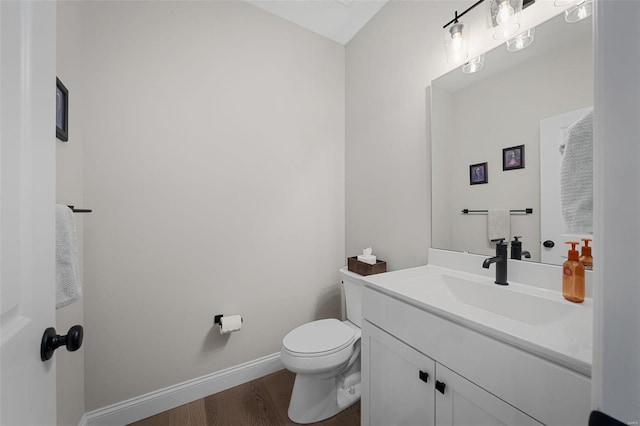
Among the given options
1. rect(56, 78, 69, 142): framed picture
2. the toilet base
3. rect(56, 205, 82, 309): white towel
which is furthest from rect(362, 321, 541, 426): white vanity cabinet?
rect(56, 78, 69, 142): framed picture

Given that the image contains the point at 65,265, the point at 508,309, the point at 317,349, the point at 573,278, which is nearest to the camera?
the point at 65,265

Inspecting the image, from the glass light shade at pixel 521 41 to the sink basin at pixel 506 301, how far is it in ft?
3.32

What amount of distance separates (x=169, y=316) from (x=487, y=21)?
88.9 inches

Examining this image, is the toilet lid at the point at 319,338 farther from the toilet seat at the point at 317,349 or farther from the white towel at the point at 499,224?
the white towel at the point at 499,224

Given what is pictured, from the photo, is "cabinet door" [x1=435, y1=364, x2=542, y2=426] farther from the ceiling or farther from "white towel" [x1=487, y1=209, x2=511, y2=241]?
Result: the ceiling

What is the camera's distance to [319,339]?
1.42 meters

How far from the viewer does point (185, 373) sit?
1.52 metres

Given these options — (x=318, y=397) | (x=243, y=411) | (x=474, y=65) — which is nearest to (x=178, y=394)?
(x=243, y=411)

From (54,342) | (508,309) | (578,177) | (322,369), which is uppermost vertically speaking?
(578,177)

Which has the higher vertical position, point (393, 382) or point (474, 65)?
point (474, 65)

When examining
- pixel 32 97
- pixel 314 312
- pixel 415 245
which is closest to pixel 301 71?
pixel 415 245

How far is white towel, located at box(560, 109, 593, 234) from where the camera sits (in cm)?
85

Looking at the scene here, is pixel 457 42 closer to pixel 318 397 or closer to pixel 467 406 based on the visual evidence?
pixel 467 406

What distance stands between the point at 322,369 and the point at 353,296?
49 centimetres
